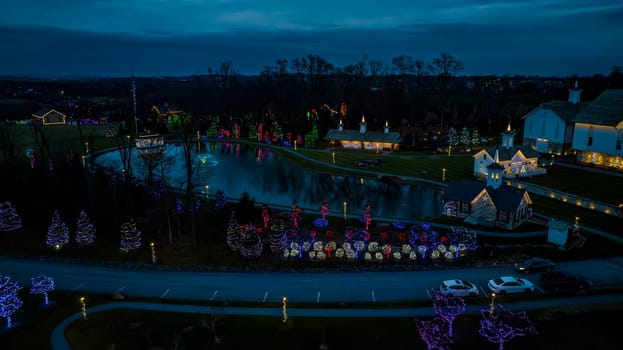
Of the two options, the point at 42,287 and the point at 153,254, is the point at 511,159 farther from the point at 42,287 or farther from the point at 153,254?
the point at 42,287

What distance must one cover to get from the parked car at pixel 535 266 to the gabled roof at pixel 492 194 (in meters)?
7.94

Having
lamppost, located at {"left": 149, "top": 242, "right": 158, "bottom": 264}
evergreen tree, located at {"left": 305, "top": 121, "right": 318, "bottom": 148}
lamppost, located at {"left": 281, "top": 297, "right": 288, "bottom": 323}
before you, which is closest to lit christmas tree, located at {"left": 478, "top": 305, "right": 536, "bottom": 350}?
lamppost, located at {"left": 281, "top": 297, "right": 288, "bottom": 323}

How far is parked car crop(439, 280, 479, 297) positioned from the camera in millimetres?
23047

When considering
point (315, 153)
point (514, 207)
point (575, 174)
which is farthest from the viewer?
point (315, 153)

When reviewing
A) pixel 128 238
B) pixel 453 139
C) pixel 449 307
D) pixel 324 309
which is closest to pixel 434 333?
pixel 449 307

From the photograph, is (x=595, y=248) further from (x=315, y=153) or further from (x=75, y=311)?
(x=315, y=153)

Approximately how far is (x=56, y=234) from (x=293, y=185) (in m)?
28.5

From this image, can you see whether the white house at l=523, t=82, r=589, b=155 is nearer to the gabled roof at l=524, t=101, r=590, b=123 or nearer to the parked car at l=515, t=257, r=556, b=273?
the gabled roof at l=524, t=101, r=590, b=123

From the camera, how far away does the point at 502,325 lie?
734 inches

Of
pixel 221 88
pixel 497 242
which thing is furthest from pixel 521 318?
pixel 221 88

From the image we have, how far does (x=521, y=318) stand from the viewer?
809 inches

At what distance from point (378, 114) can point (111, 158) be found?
61.4m

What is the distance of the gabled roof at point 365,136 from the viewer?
7631 centimetres

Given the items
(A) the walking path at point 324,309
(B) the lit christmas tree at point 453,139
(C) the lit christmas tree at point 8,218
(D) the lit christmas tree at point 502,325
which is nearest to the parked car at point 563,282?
(A) the walking path at point 324,309
